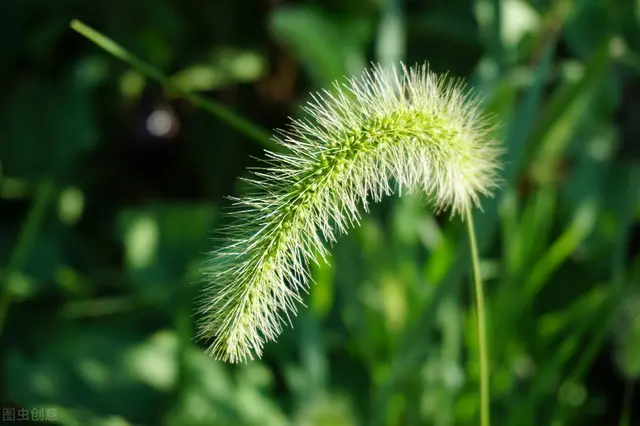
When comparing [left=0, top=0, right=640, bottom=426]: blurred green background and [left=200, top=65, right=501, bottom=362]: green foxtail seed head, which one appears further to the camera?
[left=0, top=0, right=640, bottom=426]: blurred green background

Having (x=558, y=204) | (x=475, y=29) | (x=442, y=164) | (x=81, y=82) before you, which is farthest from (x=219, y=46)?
(x=442, y=164)

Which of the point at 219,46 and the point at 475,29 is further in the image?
the point at 219,46

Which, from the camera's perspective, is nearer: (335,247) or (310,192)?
(310,192)

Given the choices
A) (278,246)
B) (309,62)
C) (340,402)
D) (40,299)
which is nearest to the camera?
(278,246)

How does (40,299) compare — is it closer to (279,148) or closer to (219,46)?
(219,46)

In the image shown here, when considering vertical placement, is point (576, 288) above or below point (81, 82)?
below

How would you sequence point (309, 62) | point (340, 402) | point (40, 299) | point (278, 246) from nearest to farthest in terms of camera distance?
point (278, 246), point (340, 402), point (309, 62), point (40, 299)

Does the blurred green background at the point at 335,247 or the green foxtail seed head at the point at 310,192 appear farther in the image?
the blurred green background at the point at 335,247

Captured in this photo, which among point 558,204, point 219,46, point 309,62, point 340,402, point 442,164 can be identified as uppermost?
point 219,46
